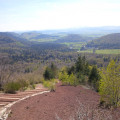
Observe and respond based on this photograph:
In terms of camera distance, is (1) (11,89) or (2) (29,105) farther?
(1) (11,89)

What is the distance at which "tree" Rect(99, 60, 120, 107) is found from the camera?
7.62 m

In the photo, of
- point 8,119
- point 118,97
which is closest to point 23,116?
point 8,119

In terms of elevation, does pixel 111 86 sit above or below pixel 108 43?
below

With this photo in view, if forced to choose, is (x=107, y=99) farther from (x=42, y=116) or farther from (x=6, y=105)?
(x=6, y=105)

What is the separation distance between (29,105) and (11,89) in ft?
13.0

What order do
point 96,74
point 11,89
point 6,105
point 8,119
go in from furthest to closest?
point 96,74, point 11,89, point 6,105, point 8,119

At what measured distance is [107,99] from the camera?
316 inches

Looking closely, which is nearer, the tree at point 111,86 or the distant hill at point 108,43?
the tree at point 111,86

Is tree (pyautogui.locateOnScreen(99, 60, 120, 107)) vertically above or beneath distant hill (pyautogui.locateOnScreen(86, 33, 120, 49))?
beneath

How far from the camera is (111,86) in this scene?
7.78m

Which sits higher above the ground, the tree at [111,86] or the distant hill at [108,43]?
the distant hill at [108,43]

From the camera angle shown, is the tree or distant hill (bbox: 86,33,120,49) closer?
the tree

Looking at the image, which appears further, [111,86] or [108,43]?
[108,43]

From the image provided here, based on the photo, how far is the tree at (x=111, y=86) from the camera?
7.62m
